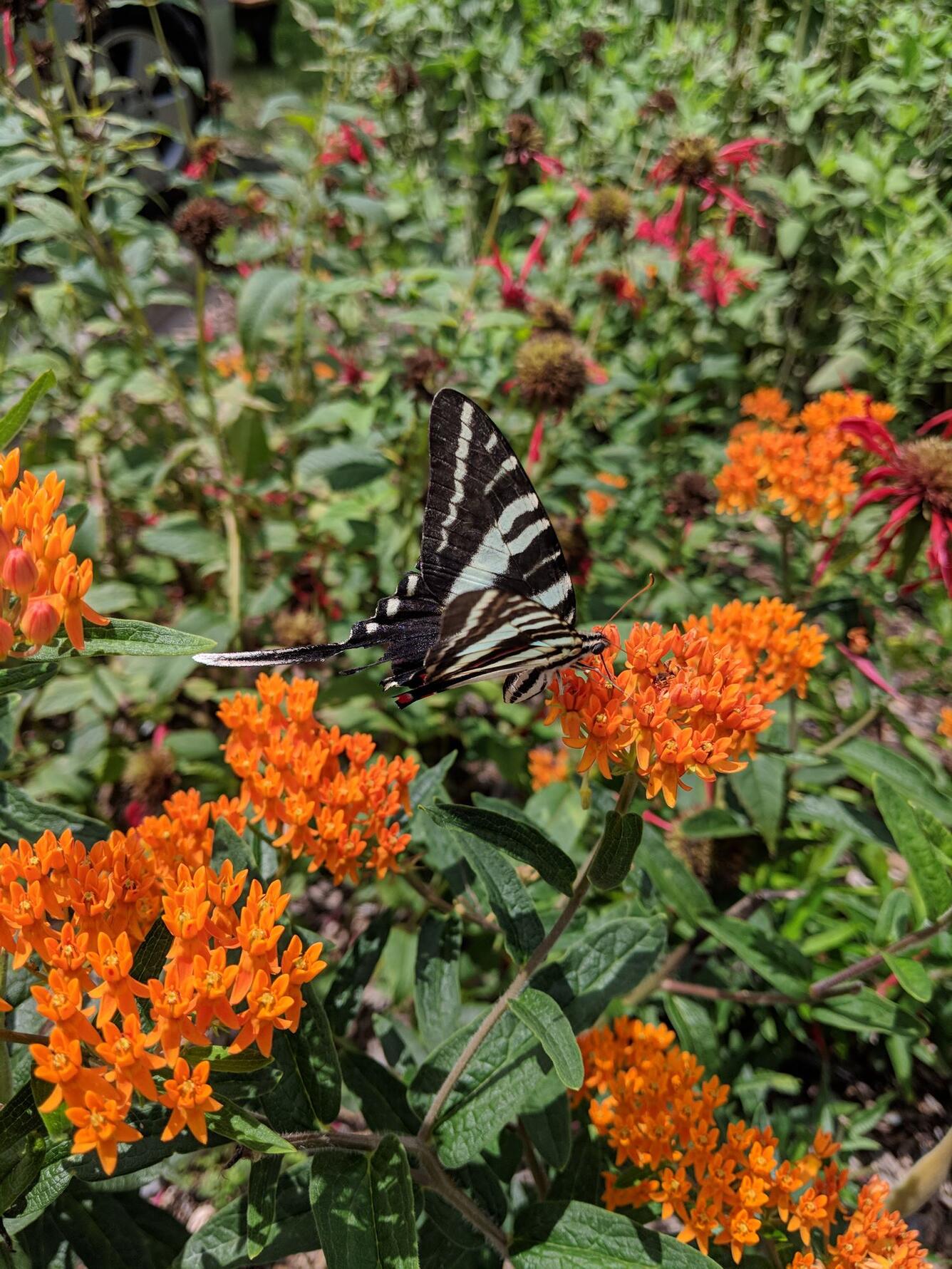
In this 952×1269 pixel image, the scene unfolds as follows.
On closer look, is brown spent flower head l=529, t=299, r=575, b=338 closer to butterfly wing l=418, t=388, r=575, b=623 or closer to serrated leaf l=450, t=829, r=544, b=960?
butterfly wing l=418, t=388, r=575, b=623

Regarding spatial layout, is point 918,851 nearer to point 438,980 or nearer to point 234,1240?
point 438,980

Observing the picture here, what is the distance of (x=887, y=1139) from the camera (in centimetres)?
185

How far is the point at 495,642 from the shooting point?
3.48 feet

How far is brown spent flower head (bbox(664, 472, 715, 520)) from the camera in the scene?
7.34ft

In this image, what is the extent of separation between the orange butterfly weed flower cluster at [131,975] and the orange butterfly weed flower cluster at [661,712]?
37 centimetres

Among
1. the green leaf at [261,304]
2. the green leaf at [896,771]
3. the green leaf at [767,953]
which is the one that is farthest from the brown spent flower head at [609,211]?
the green leaf at [767,953]

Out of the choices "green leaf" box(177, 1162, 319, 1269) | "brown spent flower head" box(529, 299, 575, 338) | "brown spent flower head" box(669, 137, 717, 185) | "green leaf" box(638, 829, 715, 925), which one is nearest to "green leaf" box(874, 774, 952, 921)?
"green leaf" box(638, 829, 715, 925)

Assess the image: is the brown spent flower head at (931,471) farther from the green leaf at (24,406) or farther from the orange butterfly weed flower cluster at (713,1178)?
the green leaf at (24,406)

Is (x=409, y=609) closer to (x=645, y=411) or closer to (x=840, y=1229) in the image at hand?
(x=840, y=1229)

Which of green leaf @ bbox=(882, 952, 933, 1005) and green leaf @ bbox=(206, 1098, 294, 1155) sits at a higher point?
green leaf @ bbox=(206, 1098, 294, 1155)

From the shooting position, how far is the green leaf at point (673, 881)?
1.38 meters

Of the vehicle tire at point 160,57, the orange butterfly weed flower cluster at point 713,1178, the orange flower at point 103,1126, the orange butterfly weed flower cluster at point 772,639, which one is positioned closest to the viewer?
the orange flower at point 103,1126

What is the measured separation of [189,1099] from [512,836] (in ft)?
1.31

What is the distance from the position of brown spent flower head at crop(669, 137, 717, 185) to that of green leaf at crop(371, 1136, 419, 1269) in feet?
7.71
